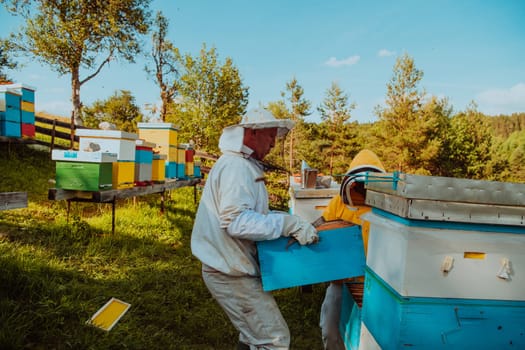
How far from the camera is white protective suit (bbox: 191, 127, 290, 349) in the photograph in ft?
5.54

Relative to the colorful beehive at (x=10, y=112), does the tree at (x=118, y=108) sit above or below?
above

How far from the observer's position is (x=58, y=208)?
17.0 ft

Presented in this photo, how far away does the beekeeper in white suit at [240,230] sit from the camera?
1659 millimetres

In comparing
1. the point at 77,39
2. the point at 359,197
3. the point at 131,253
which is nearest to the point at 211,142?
the point at 77,39

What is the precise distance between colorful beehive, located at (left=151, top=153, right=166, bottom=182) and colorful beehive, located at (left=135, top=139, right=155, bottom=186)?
288 millimetres

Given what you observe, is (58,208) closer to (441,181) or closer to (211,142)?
(441,181)

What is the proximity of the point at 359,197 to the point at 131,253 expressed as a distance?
3066 mm

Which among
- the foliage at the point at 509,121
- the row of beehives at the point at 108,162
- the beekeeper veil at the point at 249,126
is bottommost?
the row of beehives at the point at 108,162

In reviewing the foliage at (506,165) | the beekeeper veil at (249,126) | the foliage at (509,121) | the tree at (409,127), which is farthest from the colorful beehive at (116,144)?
the foliage at (509,121)

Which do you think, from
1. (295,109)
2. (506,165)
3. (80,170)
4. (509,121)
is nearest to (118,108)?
(295,109)

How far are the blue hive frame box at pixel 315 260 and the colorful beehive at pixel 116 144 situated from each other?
3.10 m

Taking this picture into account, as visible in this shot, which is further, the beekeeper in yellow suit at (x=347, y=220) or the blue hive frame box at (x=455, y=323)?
the beekeeper in yellow suit at (x=347, y=220)

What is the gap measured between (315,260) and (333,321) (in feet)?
3.02

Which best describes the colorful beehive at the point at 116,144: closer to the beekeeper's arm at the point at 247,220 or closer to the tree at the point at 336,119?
the beekeeper's arm at the point at 247,220
